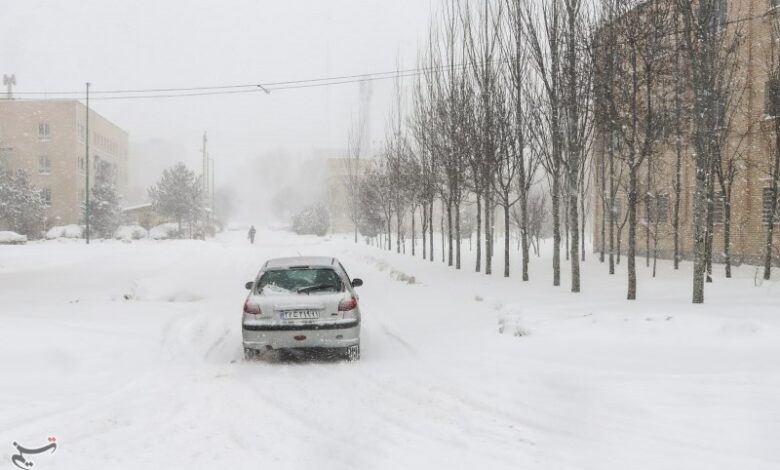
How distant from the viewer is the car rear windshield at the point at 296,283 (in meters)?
7.78

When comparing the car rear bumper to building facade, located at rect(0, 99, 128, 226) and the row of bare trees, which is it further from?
building facade, located at rect(0, 99, 128, 226)

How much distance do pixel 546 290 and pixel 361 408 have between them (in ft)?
34.0

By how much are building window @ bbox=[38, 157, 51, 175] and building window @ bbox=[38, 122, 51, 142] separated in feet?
6.50

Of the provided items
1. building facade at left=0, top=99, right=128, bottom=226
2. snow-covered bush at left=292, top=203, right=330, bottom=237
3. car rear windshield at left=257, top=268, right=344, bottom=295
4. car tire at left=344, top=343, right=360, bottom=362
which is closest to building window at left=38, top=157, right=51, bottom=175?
building facade at left=0, top=99, right=128, bottom=226

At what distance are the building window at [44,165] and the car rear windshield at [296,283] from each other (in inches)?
2460

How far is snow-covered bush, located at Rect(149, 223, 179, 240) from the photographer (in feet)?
177

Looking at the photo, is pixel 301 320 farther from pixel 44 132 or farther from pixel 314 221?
pixel 314 221

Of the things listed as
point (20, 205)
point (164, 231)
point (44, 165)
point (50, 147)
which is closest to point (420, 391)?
point (20, 205)

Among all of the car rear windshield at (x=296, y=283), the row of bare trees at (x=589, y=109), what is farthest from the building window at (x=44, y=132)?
the car rear windshield at (x=296, y=283)

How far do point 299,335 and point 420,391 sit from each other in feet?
6.46

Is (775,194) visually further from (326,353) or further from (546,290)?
(326,353)

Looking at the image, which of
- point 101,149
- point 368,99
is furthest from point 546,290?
point 101,149

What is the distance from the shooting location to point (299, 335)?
739cm

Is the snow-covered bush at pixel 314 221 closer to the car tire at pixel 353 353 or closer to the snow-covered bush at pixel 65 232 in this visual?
the snow-covered bush at pixel 65 232
